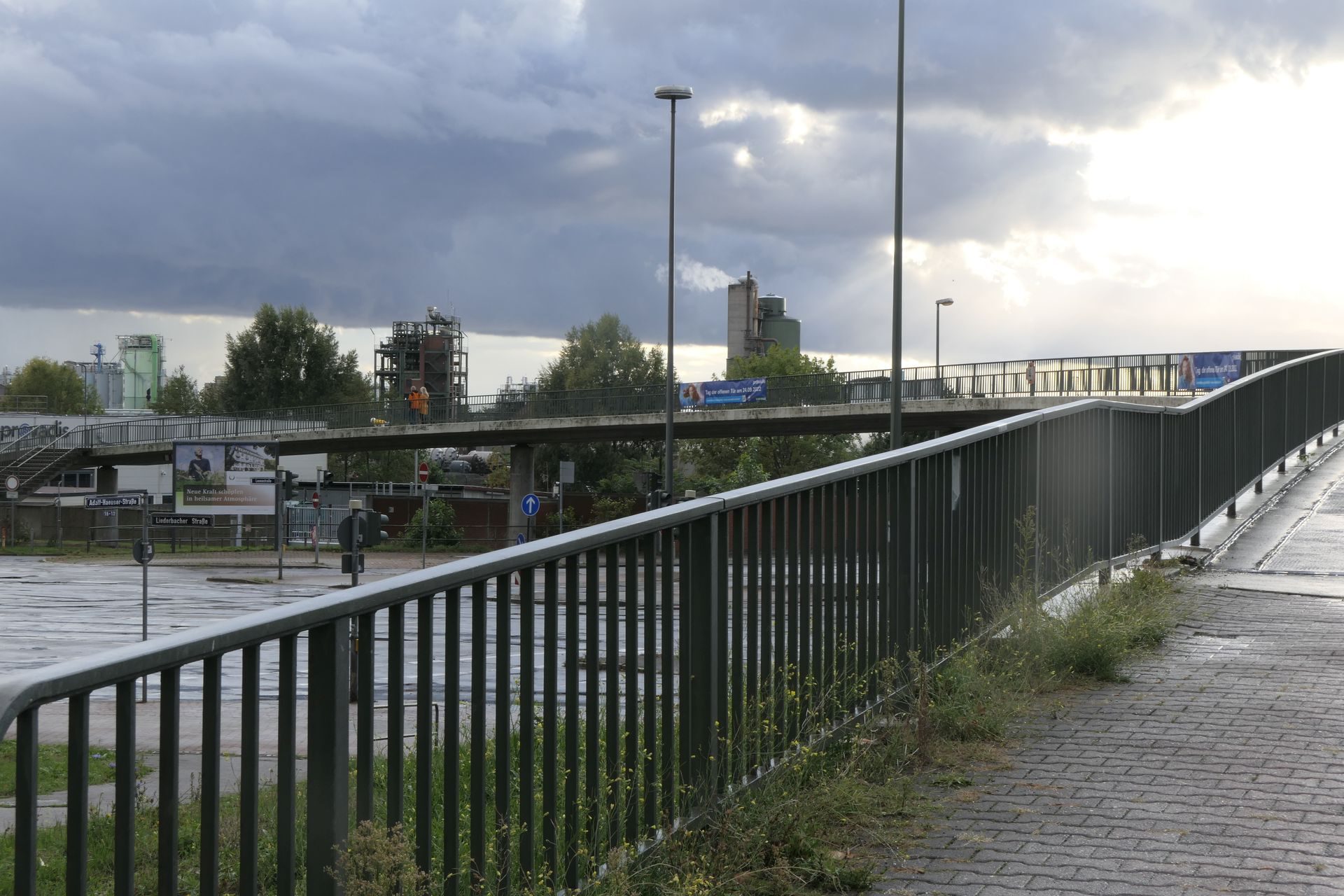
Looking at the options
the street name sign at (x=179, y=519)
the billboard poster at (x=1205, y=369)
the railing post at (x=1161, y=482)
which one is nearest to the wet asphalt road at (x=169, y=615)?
the street name sign at (x=179, y=519)

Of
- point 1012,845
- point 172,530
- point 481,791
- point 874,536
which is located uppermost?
point 874,536

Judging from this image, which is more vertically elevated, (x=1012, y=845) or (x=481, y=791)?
(x=481, y=791)

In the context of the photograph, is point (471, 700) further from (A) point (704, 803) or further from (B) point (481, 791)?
(A) point (704, 803)

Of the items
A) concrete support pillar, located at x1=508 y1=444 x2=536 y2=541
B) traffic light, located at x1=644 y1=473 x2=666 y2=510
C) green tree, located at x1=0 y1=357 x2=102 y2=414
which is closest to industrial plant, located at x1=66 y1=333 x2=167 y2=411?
green tree, located at x1=0 y1=357 x2=102 y2=414

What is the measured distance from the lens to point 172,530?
5900 cm

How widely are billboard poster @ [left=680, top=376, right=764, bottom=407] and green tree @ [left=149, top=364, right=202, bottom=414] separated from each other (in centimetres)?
7767

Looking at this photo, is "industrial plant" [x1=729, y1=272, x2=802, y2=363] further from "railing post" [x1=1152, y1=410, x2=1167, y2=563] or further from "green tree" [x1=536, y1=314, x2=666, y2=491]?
"railing post" [x1=1152, y1=410, x2=1167, y2=563]

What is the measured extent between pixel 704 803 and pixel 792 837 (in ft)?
0.92

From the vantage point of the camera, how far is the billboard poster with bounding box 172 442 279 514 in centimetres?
5434

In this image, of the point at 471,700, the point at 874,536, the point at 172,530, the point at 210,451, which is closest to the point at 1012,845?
the point at 874,536

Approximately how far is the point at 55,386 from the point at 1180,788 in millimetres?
151861

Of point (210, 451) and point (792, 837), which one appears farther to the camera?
point (210, 451)

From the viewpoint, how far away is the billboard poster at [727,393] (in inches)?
2307

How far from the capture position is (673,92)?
3575cm
